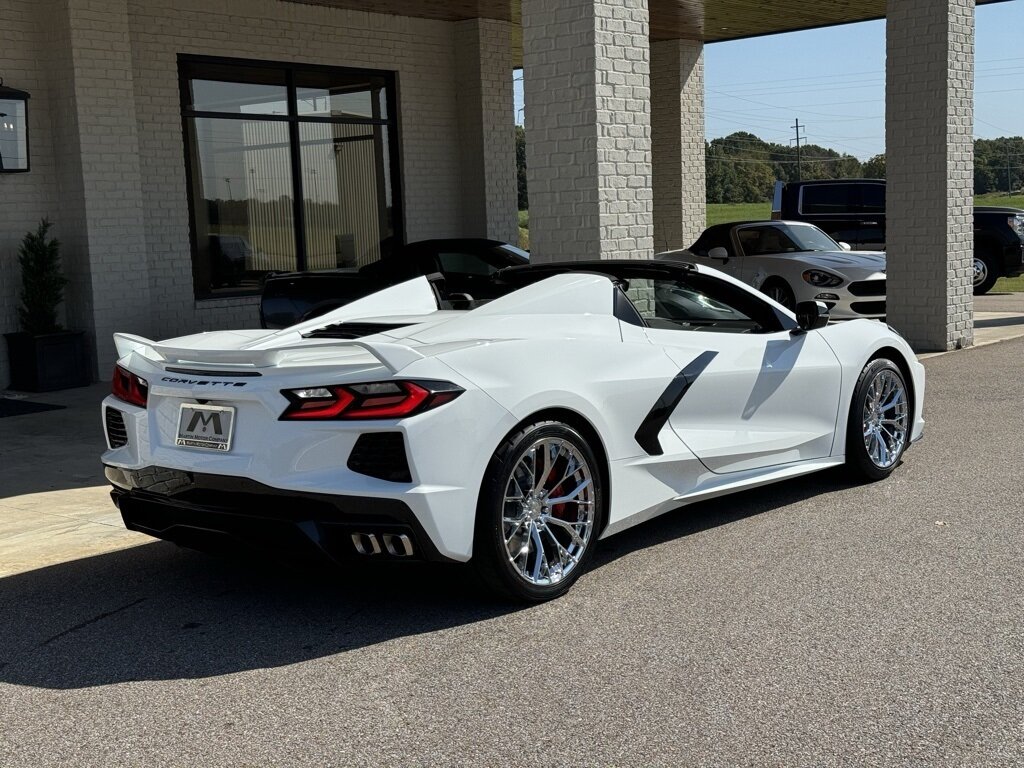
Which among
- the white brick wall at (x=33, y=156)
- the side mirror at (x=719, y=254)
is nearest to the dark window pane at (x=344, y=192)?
the white brick wall at (x=33, y=156)

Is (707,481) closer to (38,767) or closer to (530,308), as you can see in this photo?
(530,308)

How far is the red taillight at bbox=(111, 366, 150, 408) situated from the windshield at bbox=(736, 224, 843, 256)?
38.9ft

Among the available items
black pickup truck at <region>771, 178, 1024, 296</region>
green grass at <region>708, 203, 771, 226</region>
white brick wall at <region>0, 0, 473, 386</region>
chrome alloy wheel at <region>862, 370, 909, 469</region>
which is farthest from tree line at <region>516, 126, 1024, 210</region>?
chrome alloy wheel at <region>862, 370, 909, 469</region>

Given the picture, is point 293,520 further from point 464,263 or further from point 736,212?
point 736,212

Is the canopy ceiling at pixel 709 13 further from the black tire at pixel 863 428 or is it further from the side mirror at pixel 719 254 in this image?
the black tire at pixel 863 428

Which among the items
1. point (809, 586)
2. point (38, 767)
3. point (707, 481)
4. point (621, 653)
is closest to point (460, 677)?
point (621, 653)

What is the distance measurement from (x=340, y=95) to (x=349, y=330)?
1184 centimetres

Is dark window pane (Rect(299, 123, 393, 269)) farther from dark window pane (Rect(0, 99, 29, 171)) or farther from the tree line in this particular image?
the tree line

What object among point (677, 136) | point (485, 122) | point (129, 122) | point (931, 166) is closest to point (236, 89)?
point (129, 122)

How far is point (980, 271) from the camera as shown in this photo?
21.6m

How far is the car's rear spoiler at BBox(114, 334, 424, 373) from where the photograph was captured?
4.53m

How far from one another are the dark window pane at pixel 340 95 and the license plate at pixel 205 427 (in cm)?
1197

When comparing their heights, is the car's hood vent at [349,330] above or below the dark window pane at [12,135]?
below

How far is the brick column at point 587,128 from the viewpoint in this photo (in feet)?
28.7
